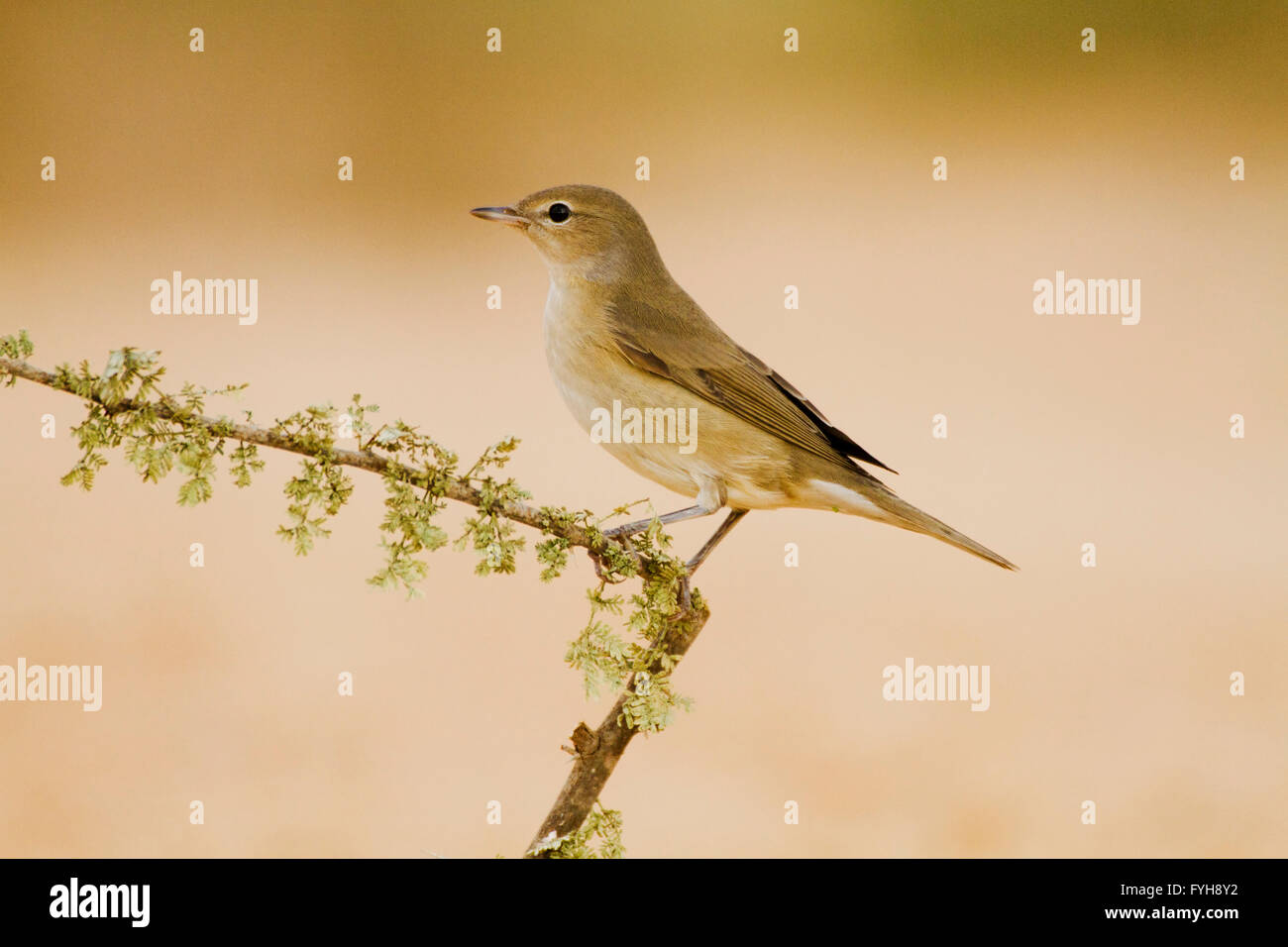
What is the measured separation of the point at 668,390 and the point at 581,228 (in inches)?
15.8

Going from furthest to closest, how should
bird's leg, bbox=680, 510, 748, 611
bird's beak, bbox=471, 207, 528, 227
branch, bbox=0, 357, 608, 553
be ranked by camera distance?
1. bird's beak, bbox=471, 207, 528, 227
2. bird's leg, bbox=680, 510, 748, 611
3. branch, bbox=0, 357, 608, 553

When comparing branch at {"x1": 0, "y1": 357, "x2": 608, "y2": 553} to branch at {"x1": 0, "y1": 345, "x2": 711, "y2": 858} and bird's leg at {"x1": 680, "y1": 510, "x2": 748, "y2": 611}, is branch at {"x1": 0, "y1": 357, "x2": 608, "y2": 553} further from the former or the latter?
bird's leg at {"x1": 680, "y1": 510, "x2": 748, "y2": 611}

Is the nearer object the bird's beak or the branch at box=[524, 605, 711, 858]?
the branch at box=[524, 605, 711, 858]

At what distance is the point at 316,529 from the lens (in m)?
1.34

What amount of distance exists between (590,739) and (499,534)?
0.31 m

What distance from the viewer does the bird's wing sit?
248 centimetres

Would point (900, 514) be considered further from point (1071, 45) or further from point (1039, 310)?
point (1071, 45)

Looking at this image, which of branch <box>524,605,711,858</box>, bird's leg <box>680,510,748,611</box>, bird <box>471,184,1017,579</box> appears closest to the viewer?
branch <box>524,605,711,858</box>

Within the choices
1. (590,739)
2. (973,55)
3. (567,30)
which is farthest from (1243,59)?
(590,739)

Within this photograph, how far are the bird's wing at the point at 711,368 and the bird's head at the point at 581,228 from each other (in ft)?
0.33

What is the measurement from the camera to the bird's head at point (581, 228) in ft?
8.32

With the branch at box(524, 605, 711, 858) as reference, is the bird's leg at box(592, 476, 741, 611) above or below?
above

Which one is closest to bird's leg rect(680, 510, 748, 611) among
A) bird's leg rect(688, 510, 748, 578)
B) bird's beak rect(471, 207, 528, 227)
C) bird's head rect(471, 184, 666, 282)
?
bird's leg rect(688, 510, 748, 578)

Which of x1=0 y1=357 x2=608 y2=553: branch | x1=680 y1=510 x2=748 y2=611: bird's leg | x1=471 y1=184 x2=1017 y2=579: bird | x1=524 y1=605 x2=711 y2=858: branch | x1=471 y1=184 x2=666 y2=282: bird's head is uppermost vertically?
x1=471 y1=184 x2=666 y2=282: bird's head
